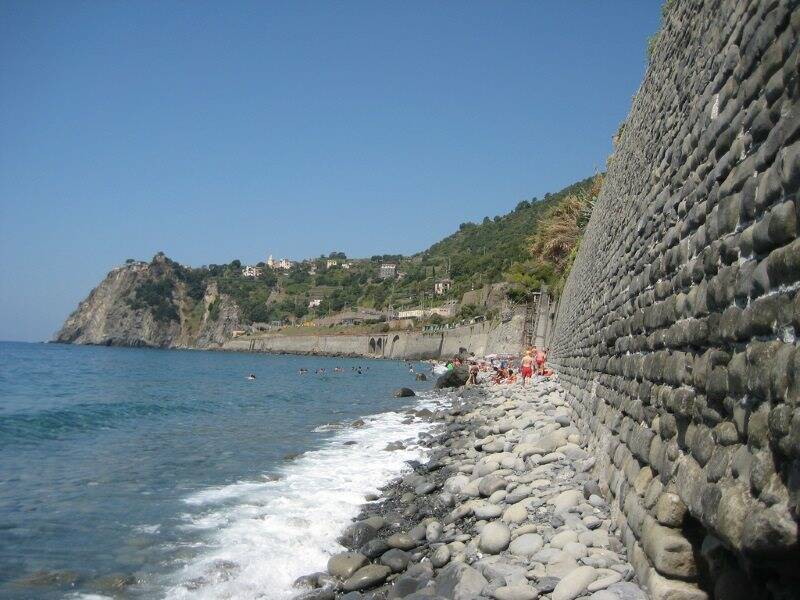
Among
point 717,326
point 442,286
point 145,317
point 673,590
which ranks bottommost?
point 673,590

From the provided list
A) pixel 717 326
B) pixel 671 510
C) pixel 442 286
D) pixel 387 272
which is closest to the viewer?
pixel 717 326

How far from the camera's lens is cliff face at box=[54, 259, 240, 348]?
15562 cm

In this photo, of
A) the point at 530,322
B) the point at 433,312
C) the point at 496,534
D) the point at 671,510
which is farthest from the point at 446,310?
the point at 671,510

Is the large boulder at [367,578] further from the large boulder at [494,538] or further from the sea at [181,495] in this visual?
the large boulder at [494,538]

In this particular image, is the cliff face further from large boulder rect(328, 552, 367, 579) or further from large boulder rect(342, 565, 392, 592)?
large boulder rect(342, 565, 392, 592)

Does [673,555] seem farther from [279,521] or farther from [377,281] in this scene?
[377,281]

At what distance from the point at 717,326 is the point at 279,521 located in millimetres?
7200

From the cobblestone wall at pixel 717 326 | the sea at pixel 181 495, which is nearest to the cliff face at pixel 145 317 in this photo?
the sea at pixel 181 495

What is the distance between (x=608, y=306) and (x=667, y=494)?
4.11m

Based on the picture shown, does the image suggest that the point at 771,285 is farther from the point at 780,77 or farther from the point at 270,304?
the point at 270,304

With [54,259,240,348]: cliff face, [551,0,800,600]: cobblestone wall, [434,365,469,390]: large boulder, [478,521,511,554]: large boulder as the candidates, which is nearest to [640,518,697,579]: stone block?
[551,0,800,600]: cobblestone wall

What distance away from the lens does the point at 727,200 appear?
11.1ft

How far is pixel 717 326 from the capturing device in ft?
10.9

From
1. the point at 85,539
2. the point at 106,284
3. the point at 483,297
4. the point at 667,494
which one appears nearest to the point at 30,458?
the point at 85,539
